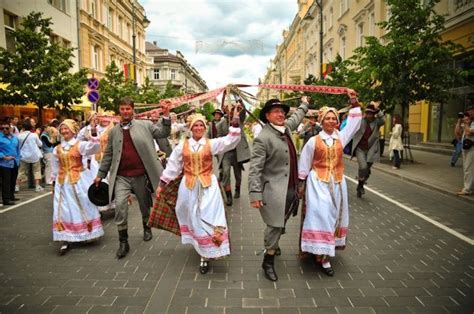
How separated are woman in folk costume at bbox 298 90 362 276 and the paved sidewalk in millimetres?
5128

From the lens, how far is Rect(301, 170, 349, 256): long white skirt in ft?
14.1

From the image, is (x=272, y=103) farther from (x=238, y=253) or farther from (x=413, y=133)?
(x=413, y=133)

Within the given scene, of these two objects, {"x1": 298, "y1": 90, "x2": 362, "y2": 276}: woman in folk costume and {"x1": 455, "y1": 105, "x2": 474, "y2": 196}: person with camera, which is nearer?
{"x1": 298, "y1": 90, "x2": 362, "y2": 276}: woman in folk costume

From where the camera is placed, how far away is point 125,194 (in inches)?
202

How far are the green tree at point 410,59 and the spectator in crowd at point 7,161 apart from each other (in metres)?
11.5

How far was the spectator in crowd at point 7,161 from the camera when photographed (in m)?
8.35

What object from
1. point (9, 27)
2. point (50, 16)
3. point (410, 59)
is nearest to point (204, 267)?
point (410, 59)

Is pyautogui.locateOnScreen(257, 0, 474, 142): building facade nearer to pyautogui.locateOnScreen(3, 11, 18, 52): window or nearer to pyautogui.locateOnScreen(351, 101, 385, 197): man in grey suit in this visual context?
pyautogui.locateOnScreen(351, 101, 385, 197): man in grey suit

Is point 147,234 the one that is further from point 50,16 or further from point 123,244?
point 50,16

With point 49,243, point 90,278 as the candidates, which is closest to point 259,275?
point 90,278

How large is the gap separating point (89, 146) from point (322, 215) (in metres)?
3.38

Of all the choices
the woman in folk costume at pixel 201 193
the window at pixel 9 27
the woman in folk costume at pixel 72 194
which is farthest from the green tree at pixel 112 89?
the woman in folk costume at pixel 201 193

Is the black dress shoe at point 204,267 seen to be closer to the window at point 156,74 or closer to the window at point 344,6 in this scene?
the window at point 344,6

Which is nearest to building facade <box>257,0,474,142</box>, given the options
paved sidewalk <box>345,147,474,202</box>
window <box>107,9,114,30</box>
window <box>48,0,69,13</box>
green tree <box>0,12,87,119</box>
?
paved sidewalk <box>345,147,474,202</box>
